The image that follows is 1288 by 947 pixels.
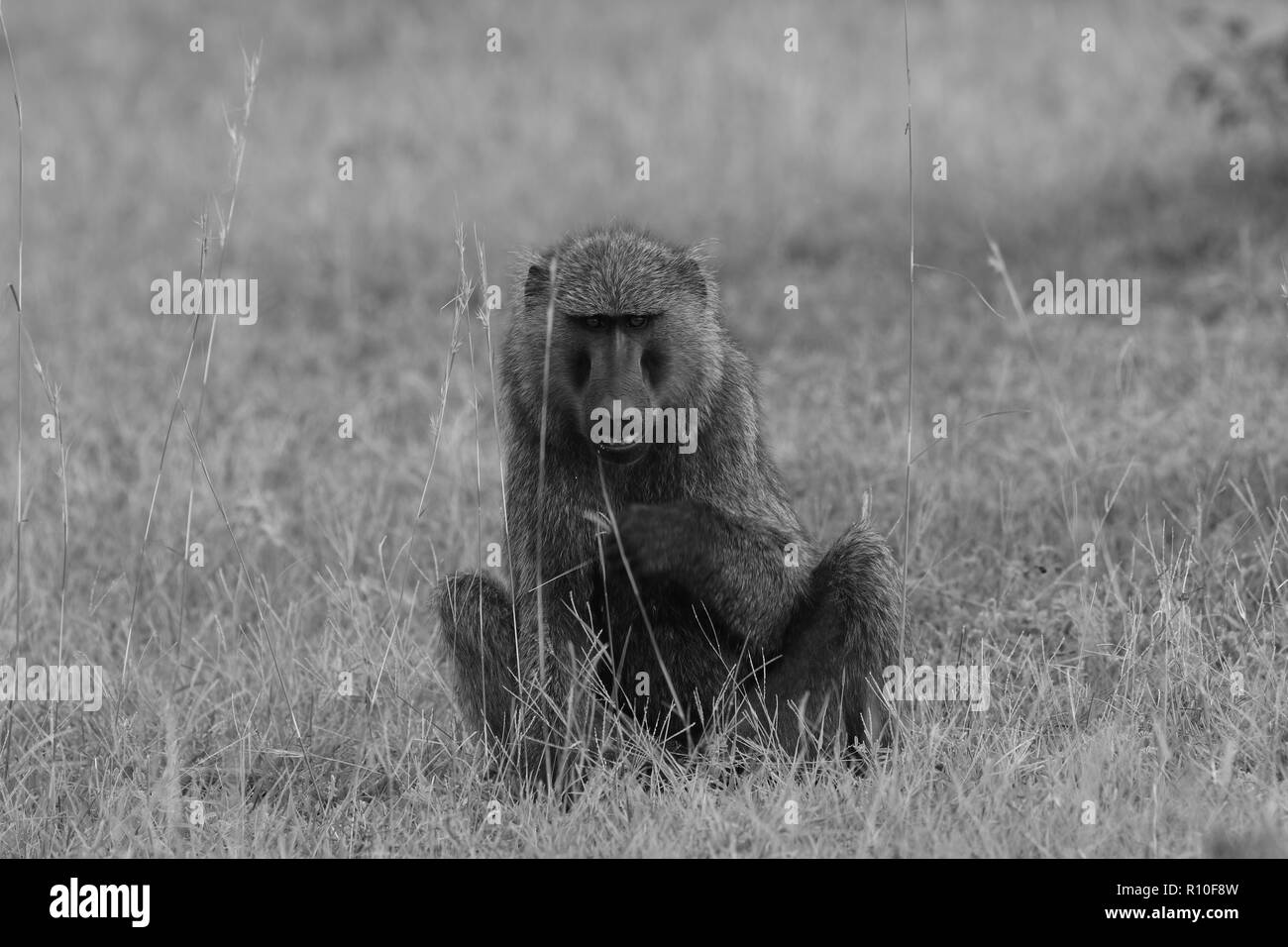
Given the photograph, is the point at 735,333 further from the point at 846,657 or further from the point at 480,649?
the point at 480,649

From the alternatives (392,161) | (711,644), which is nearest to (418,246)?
(392,161)

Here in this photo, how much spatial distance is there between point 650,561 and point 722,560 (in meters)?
0.22

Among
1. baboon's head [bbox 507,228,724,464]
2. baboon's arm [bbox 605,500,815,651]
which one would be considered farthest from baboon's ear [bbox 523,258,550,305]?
baboon's arm [bbox 605,500,815,651]

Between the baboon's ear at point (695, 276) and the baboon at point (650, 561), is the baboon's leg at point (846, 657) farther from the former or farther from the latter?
the baboon's ear at point (695, 276)

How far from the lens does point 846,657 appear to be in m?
4.62

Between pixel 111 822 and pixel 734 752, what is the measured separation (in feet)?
5.33

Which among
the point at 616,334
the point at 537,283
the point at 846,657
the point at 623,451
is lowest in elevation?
the point at 846,657

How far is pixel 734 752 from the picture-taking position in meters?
4.42

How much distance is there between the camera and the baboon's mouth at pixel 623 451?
4.49 meters

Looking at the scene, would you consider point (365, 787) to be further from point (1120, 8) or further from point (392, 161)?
point (1120, 8)

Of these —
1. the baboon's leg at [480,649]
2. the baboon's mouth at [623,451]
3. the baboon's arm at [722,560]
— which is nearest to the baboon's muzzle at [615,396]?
the baboon's mouth at [623,451]

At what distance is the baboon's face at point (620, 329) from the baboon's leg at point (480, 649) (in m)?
0.56

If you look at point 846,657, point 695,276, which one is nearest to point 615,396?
point 695,276

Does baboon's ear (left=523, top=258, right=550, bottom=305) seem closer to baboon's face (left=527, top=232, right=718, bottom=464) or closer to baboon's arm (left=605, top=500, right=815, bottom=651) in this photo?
baboon's face (left=527, top=232, right=718, bottom=464)
